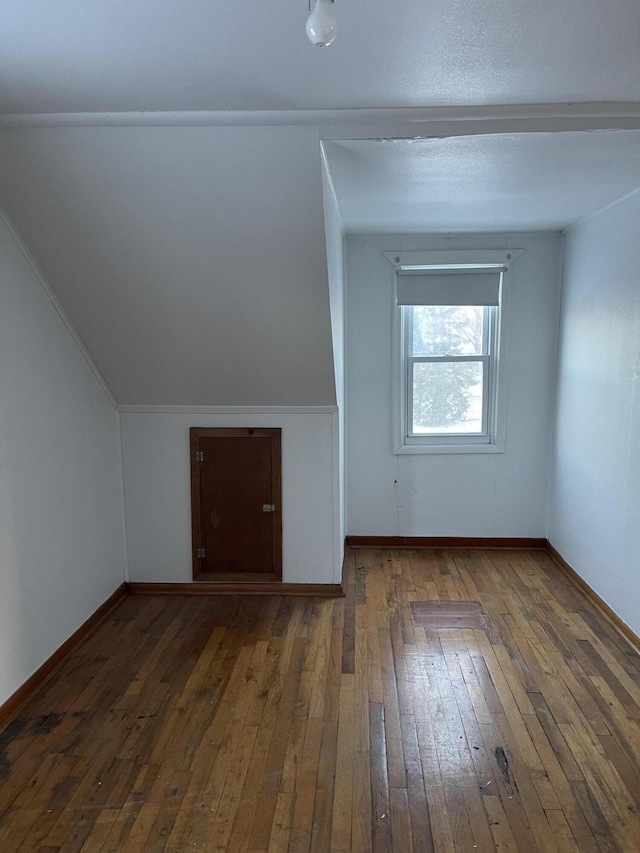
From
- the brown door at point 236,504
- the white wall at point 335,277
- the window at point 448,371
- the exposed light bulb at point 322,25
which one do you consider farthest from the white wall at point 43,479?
the window at point 448,371

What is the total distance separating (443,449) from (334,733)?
7.87 ft

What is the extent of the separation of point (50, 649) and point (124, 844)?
120cm

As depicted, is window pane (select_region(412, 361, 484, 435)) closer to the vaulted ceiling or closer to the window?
the window

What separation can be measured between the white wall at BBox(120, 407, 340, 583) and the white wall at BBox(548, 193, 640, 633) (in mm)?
1533

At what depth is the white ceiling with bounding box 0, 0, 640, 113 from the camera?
4.89 feet

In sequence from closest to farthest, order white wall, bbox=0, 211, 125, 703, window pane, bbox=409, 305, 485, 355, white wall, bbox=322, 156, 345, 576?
white wall, bbox=0, 211, 125, 703, white wall, bbox=322, 156, 345, 576, window pane, bbox=409, 305, 485, 355

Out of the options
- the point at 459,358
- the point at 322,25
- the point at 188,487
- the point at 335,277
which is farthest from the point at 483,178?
the point at 188,487

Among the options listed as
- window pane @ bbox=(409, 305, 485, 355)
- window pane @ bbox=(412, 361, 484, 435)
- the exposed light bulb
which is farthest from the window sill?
the exposed light bulb

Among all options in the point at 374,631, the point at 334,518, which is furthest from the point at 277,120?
the point at 374,631

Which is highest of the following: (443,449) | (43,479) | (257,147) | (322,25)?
Answer: (257,147)

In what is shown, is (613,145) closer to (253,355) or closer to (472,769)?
(253,355)

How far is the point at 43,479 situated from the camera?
2695mm

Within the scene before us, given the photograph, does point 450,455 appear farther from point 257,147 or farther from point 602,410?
point 257,147

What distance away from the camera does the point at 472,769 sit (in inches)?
82.7
